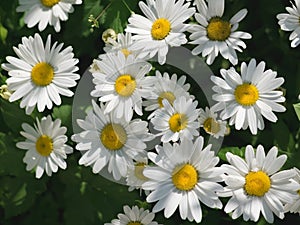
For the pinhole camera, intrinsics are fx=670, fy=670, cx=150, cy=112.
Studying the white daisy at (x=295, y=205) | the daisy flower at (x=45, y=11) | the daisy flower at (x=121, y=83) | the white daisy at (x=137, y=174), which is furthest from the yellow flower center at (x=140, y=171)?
the daisy flower at (x=45, y=11)

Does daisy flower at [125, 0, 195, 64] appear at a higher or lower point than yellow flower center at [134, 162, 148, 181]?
higher

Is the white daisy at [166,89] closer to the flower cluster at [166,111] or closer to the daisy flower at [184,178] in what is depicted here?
the flower cluster at [166,111]

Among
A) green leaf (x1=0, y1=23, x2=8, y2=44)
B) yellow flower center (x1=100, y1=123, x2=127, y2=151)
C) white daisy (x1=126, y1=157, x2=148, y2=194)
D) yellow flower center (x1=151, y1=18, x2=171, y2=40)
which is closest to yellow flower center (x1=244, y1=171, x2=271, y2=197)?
white daisy (x1=126, y1=157, x2=148, y2=194)

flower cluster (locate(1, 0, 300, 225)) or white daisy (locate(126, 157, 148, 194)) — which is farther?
white daisy (locate(126, 157, 148, 194))

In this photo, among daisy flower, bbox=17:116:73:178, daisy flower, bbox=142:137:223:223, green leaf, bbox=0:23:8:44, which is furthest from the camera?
green leaf, bbox=0:23:8:44

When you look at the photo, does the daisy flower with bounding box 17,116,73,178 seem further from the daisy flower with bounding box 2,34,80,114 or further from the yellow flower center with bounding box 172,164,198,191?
the yellow flower center with bounding box 172,164,198,191
